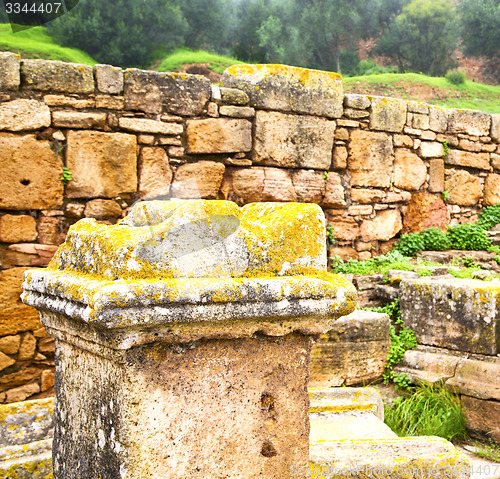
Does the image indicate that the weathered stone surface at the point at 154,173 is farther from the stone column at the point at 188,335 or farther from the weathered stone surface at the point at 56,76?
the stone column at the point at 188,335

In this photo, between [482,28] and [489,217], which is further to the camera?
[482,28]

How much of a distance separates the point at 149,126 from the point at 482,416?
154 inches

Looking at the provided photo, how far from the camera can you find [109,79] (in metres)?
Answer: 4.92

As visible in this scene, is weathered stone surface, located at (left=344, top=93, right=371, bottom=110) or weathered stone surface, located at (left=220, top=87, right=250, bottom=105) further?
weathered stone surface, located at (left=344, top=93, right=371, bottom=110)

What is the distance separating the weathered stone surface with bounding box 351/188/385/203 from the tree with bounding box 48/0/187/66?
15.8 m

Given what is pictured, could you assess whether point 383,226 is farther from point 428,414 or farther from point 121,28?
point 121,28

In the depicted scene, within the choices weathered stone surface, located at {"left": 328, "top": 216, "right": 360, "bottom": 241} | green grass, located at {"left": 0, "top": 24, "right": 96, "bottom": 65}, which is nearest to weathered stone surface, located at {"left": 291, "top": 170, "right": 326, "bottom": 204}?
weathered stone surface, located at {"left": 328, "top": 216, "right": 360, "bottom": 241}

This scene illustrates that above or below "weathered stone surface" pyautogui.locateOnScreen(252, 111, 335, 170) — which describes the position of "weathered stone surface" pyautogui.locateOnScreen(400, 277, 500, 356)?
below

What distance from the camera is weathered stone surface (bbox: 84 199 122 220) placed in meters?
4.95

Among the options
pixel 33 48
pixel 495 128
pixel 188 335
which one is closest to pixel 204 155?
→ pixel 188 335

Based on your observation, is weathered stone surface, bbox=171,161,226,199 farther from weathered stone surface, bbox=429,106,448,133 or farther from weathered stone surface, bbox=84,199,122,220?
weathered stone surface, bbox=429,106,448,133

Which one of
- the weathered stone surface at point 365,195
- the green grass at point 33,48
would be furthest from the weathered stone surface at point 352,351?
the green grass at point 33,48

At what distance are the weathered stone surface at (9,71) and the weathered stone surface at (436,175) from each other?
5.17 meters

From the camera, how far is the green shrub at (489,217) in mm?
7552
